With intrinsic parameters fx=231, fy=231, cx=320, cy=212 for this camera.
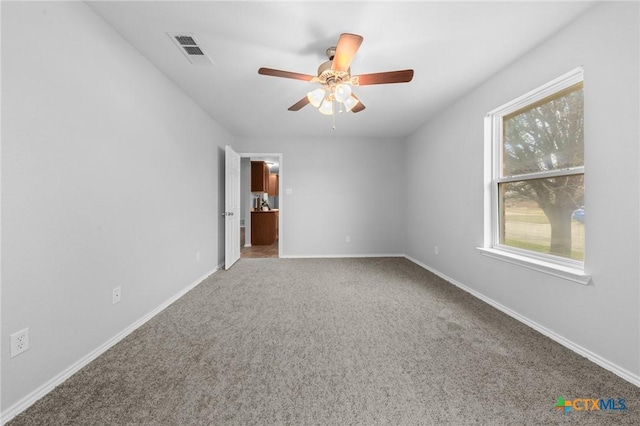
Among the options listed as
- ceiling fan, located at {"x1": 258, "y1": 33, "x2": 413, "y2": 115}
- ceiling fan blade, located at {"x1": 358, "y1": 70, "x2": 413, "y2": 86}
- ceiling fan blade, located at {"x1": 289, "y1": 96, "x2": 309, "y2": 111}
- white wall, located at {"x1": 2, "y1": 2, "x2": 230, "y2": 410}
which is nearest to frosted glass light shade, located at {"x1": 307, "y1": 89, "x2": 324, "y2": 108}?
ceiling fan, located at {"x1": 258, "y1": 33, "x2": 413, "y2": 115}

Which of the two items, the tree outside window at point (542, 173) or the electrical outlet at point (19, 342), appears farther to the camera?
the tree outside window at point (542, 173)

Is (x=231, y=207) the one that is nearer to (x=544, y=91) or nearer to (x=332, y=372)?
(x=332, y=372)

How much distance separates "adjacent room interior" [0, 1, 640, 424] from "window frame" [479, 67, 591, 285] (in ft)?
0.07

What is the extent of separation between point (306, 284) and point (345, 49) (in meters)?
2.61

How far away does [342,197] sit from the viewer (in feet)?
15.5

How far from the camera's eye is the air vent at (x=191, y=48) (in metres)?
1.85

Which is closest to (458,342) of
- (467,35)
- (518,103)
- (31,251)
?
(518,103)

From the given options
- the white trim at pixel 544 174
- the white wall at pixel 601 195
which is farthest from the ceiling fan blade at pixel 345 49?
the white trim at pixel 544 174

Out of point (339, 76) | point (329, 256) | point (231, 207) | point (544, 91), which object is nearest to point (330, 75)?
point (339, 76)

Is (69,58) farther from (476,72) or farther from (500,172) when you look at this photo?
(500,172)

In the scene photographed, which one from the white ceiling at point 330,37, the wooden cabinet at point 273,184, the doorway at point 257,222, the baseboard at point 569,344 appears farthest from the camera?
the wooden cabinet at point 273,184

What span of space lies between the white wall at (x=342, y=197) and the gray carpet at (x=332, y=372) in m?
2.31

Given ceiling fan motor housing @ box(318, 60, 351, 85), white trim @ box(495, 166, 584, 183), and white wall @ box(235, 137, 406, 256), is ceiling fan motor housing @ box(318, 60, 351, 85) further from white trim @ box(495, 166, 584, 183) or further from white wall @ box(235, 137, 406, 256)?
white wall @ box(235, 137, 406, 256)

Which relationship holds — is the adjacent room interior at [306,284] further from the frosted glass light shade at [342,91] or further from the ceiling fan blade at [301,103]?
the ceiling fan blade at [301,103]
